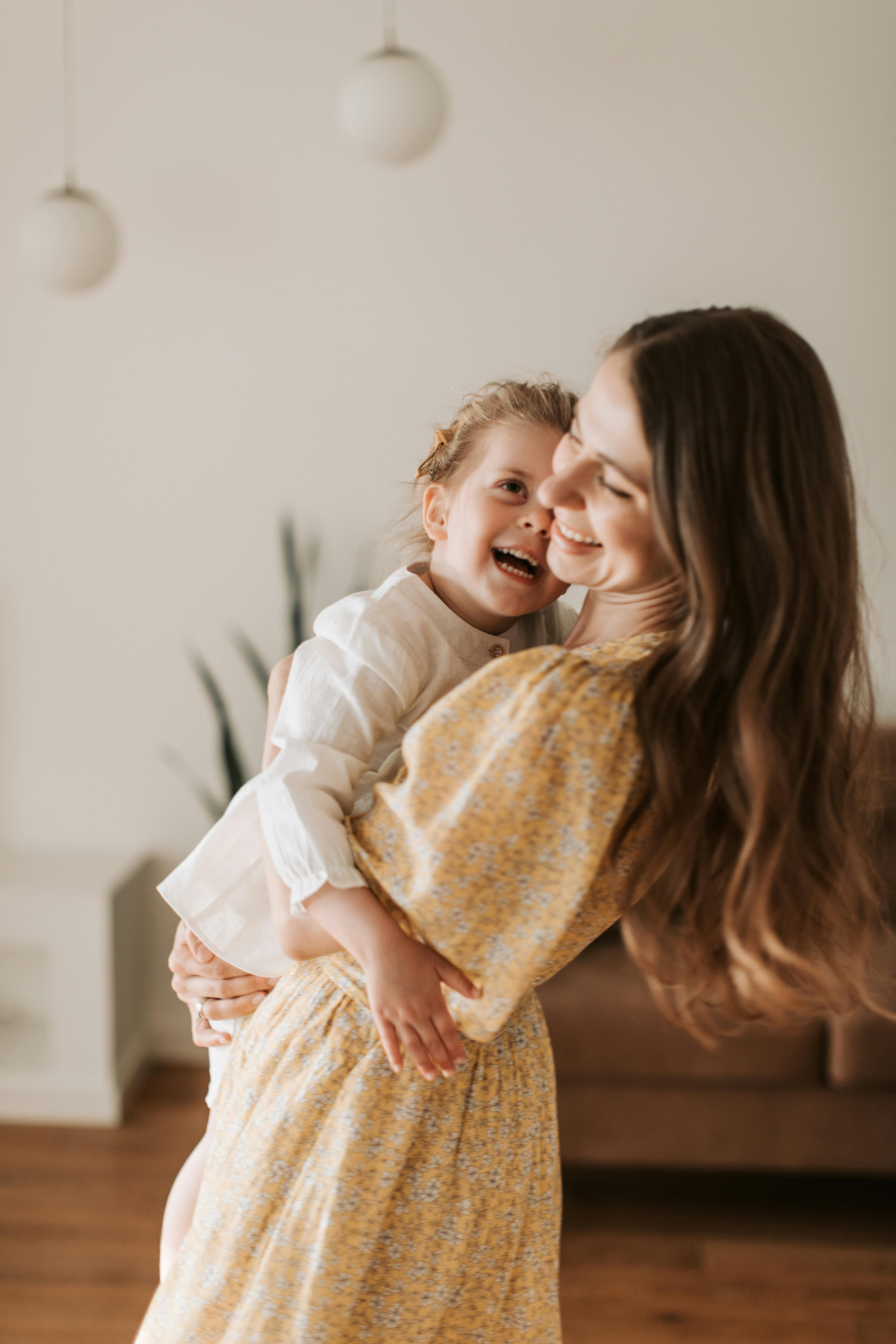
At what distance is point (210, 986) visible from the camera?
43.8 inches

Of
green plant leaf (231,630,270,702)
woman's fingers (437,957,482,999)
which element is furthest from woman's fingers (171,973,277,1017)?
green plant leaf (231,630,270,702)

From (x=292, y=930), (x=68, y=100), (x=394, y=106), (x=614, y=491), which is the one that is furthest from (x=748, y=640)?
(x=68, y=100)

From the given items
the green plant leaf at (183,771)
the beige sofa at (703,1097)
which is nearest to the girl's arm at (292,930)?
the beige sofa at (703,1097)

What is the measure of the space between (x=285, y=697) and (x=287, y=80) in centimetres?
248

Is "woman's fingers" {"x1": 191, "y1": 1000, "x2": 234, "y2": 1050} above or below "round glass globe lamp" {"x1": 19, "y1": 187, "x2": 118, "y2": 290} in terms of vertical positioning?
below

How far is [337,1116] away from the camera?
826 millimetres

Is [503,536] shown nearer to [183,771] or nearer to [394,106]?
[394,106]

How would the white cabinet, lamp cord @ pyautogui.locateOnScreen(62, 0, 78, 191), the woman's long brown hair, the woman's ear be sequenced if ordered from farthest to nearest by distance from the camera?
lamp cord @ pyautogui.locateOnScreen(62, 0, 78, 191) → the white cabinet → the woman's ear → the woman's long brown hair

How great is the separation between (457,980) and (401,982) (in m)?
0.04

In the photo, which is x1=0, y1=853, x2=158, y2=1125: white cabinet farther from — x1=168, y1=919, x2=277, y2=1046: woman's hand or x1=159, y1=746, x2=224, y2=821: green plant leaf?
x1=168, y1=919, x2=277, y2=1046: woman's hand

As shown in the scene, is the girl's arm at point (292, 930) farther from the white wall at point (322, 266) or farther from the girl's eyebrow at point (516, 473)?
the white wall at point (322, 266)

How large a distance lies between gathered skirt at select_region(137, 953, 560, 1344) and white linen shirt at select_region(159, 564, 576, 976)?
0.44ft

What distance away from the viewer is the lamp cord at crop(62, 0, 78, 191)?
9.32 ft

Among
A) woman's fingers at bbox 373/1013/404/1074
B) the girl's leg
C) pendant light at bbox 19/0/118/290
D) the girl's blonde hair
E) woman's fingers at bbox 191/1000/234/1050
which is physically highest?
pendant light at bbox 19/0/118/290
